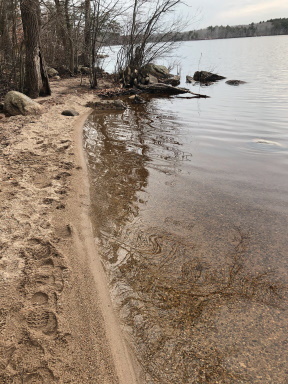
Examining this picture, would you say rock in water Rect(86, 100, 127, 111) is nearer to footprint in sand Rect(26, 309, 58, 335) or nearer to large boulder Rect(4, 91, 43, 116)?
large boulder Rect(4, 91, 43, 116)

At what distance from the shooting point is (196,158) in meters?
6.40

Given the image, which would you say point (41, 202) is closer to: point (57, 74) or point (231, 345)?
point (231, 345)

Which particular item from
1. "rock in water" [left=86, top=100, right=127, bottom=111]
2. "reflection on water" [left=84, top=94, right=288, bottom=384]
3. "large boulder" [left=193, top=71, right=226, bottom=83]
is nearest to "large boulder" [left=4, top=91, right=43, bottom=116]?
"rock in water" [left=86, top=100, right=127, bottom=111]

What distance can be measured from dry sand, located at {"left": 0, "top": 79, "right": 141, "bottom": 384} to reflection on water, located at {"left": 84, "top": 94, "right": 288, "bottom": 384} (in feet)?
0.66

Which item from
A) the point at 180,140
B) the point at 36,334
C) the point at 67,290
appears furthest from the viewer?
the point at 180,140

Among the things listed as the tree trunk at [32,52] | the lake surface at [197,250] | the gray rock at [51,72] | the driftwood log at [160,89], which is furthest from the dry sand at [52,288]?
the gray rock at [51,72]

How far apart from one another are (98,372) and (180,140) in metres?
6.33

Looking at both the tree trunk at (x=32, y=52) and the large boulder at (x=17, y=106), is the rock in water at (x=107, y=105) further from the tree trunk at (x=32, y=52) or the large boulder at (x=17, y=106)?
the large boulder at (x=17, y=106)

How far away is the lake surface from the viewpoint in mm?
2223

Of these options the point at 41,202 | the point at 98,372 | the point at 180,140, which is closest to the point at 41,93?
the point at 180,140

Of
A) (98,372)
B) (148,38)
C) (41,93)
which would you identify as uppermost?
(148,38)

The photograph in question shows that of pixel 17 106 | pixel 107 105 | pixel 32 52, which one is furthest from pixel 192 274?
pixel 107 105

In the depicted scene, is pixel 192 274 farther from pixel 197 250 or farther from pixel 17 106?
pixel 17 106

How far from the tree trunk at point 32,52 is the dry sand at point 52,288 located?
6.29 meters
